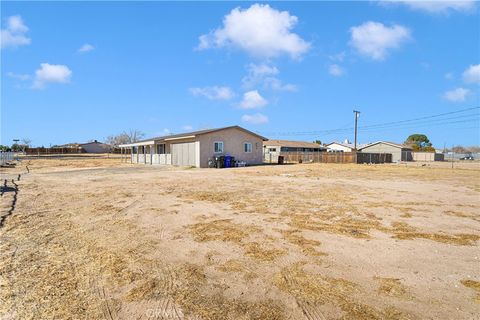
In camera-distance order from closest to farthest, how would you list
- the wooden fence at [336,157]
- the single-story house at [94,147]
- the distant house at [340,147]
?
the wooden fence at [336,157], the distant house at [340,147], the single-story house at [94,147]

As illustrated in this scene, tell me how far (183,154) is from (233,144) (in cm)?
476

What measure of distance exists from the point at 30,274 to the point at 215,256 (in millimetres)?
2366

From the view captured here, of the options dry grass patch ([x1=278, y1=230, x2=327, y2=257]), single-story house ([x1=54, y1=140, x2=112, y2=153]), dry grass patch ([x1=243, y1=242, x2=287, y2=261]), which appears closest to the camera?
dry grass patch ([x1=243, y1=242, x2=287, y2=261])

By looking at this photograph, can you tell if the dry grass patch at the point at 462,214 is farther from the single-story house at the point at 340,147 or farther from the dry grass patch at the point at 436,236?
the single-story house at the point at 340,147

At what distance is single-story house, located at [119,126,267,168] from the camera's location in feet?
87.6

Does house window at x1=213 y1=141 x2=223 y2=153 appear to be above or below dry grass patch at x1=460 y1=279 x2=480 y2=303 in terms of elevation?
above

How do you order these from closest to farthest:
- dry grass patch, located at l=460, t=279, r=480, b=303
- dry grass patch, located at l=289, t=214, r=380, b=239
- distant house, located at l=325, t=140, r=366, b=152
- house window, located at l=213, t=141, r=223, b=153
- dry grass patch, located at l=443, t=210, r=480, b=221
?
dry grass patch, located at l=460, t=279, r=480, b=303 < dry grass patch, located at l=289, t=214, r=380, b=239 < dry grass patch, located at l=443, t=210, r=480, b=221 < house window, located at l=213, t=141, r=223, b=153 < distant house, located at l=325, t=140, r=366, b=152

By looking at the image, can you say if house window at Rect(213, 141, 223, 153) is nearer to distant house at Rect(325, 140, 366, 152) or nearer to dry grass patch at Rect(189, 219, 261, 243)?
dry grass patch at Rect(189, 219, 261, 243)

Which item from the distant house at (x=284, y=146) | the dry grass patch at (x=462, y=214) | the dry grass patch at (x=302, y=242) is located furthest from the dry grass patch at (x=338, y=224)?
the distant house at (x=284, y=146)

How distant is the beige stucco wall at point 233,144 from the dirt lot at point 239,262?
61.1ft

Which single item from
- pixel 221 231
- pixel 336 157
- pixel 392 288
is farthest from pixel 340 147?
pixel 392 288

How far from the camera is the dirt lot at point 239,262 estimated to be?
3.09 metres

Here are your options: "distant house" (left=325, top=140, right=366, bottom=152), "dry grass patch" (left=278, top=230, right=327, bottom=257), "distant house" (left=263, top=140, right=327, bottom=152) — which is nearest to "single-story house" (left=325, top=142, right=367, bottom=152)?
"distant house" (left=325, top=140, right=366, bottom=152)

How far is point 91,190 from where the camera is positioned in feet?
37.5
